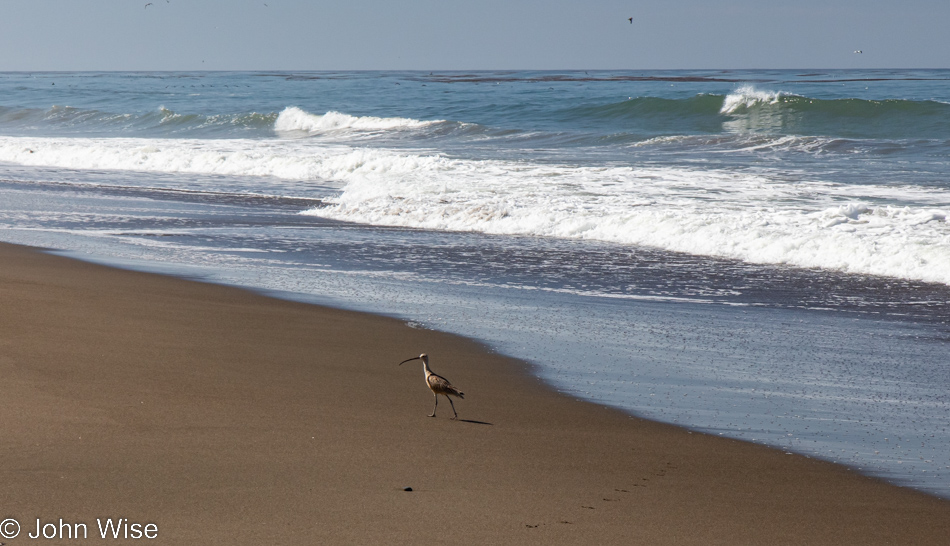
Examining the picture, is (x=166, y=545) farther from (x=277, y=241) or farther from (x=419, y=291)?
(x=277, y=241)

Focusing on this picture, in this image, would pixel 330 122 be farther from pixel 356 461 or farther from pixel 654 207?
pixel 356 461

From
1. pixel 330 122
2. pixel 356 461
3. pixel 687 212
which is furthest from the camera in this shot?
pixel 330 122

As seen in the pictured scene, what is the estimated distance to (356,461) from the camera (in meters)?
3.60

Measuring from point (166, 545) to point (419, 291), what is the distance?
17.5 ft

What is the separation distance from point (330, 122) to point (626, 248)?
85.2 ft

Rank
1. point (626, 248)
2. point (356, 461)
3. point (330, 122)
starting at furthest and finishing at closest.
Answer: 1. point (330, 122)
2. point (626, 248)
3. point (356, 461)

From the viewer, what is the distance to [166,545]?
9.00ft

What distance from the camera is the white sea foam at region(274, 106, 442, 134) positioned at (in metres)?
32.5

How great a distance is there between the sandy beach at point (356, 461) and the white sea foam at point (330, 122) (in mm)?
27380

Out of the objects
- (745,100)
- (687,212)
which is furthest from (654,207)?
(745,100)

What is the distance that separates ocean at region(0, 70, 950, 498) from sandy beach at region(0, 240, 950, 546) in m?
0.47

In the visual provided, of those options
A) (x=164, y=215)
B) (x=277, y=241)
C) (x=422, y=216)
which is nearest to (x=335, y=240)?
(x=277, y=241)

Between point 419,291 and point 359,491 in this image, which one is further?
point 419,291

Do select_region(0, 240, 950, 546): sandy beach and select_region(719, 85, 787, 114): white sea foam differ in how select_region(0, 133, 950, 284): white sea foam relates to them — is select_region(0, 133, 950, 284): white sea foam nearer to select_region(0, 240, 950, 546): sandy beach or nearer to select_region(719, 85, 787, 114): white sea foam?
select_region(0, 240, 950, 546): sandy beach
